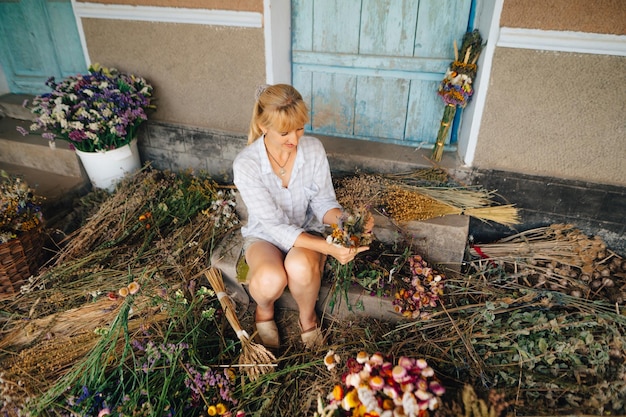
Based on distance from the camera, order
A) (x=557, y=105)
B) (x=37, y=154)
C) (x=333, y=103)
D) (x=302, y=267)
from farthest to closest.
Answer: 1. (x=37, y=154)
2. (x=333, y=103)
3. (x=557, y=105)
4. (x=302, y=267)

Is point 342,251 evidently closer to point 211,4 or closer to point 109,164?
point 211,4

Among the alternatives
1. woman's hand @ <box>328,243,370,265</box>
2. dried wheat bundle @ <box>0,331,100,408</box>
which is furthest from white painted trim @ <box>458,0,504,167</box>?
dried wheat bundle @ <box>0,331,100,408</box>

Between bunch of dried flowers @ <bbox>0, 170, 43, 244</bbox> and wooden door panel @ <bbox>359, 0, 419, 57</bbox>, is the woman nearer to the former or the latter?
wooden door panel @ <bbox>359, 0, 419, 57</bbox>

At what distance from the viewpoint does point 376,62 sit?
316 centimetres

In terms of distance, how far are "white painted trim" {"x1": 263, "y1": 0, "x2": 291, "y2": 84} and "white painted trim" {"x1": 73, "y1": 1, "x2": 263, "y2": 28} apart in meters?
0.08

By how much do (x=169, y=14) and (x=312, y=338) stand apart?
2.58 meters

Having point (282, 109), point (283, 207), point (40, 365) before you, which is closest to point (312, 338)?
point (283, 207)

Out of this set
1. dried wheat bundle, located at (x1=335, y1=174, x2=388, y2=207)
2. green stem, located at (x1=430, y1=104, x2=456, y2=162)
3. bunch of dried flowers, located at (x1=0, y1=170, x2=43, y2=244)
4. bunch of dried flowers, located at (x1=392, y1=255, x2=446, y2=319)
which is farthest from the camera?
green stem, located at (x1=430, y1=104, x2=456, y2=162)

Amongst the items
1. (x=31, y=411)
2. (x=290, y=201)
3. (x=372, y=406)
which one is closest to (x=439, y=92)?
(x=290, y=201)

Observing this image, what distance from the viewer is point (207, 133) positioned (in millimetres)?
3504

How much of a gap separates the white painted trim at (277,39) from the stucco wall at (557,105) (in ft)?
4.93

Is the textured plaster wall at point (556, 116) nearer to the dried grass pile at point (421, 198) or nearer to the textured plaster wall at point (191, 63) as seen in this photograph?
the dried grass pile at point (421, 198)

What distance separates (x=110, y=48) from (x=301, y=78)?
163 centimetres

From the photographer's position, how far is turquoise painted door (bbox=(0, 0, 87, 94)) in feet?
13.0
